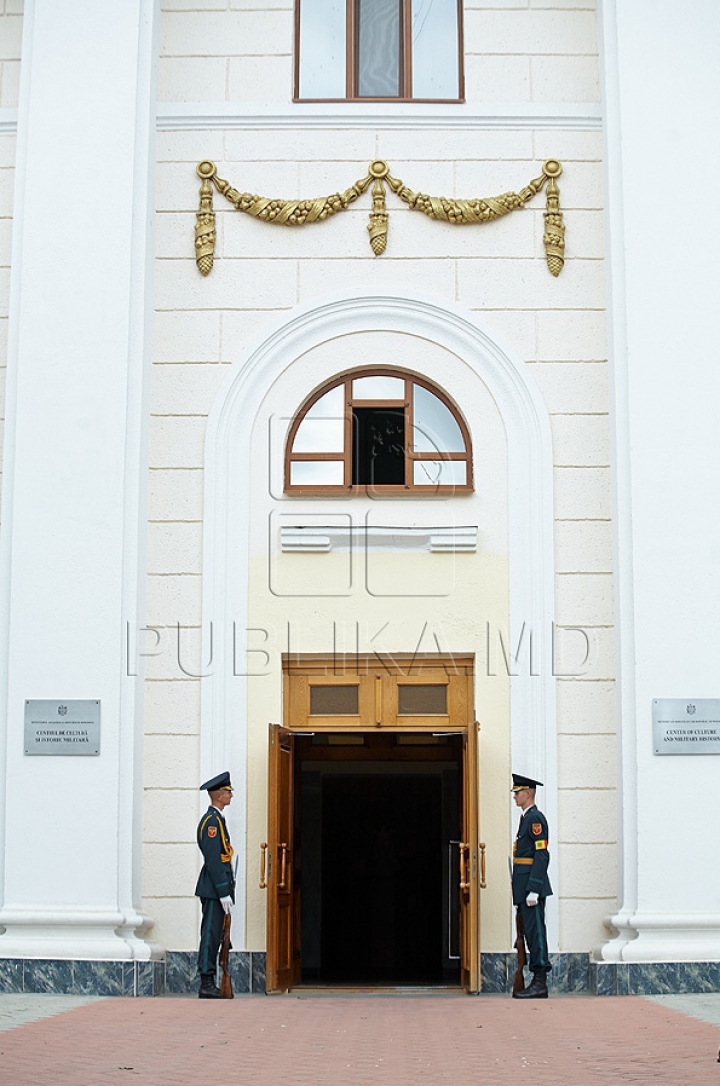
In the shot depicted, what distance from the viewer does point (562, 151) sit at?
12.4m

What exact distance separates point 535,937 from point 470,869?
759 mm

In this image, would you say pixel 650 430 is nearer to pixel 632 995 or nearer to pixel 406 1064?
pixel 632 995

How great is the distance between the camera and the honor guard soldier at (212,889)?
1059cm

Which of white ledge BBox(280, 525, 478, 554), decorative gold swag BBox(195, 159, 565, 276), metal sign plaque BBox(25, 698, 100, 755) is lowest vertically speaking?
metal sign plaque BBox(25, 698, 100, 755)

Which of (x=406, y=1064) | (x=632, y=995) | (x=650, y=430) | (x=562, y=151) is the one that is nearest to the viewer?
(x=406, y=1064)

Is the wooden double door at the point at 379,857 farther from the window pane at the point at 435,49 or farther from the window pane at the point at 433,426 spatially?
the window pane at the point at 435,49

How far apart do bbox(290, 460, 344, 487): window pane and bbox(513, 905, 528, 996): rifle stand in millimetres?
3665

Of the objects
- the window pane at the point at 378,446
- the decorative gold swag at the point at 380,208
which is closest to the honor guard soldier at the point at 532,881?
the window pane at the point at 378,446

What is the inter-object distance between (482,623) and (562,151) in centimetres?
398

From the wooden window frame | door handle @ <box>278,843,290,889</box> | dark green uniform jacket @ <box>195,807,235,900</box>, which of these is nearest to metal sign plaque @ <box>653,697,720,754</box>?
Answer: the wooden window frame

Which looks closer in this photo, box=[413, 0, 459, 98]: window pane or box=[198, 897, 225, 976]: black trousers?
box=[198, 897, 225, 976]: black trousers

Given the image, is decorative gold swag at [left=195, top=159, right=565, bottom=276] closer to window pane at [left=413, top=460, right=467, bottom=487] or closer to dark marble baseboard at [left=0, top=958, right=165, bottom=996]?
window pane at [left=413, top=460, right=467, bottom=487]

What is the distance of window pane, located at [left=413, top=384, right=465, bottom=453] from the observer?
1212 cm

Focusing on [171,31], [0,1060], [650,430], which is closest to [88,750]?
[0,1060]
